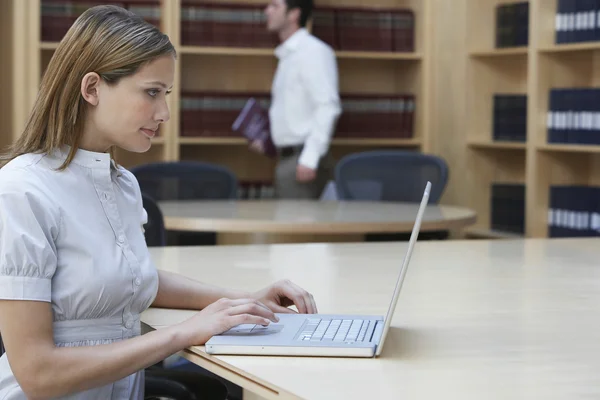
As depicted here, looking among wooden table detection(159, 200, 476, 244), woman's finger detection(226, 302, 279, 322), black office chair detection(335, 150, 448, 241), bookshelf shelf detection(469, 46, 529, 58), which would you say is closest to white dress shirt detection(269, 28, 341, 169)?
black office chair detection(335, 150, 448, 241)

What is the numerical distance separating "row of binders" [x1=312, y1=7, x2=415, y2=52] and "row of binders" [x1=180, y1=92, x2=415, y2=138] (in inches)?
12.5

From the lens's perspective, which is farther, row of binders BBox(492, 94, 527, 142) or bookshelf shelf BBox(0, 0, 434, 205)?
row of binders BBox(492, 94, 527, 142)

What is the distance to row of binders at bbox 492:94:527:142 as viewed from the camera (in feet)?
18.7

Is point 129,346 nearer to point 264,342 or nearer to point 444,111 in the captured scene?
point 264,342

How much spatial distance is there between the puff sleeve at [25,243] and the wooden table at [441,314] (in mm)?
256

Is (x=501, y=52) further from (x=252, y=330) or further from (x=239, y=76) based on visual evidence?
(x=252, y=330)

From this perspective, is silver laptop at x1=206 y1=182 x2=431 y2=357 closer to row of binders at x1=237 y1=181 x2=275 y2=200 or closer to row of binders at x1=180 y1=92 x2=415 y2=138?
row of binders at x1=180 y1=92 x2=415 y2=138

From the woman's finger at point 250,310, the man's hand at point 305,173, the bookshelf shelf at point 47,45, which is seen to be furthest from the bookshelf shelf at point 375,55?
the woman's finger at point 250,310

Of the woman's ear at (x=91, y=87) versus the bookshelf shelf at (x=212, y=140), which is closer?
the woman's ear at (x=91, y=87)

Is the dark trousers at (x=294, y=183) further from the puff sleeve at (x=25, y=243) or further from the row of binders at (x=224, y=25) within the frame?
the puff sleeve at (x=25, y=243)

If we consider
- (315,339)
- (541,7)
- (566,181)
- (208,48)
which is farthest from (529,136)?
(315,339)

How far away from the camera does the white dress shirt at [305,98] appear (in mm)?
5289

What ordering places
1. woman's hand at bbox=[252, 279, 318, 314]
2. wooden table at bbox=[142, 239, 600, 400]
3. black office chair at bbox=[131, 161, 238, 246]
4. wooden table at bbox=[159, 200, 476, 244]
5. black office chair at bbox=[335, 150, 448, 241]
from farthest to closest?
1. black office chair at bbox=[335, 150, 448, 241]
2. black office chair at bbox=[131, 161, 238, 246]
3. wooden table at bbox=[159, 200, 476, 244]
4. woman's hand at bbox=[252, 279, 318, 314]
5. wooden table at bbox=[142, 239, 600, 400]

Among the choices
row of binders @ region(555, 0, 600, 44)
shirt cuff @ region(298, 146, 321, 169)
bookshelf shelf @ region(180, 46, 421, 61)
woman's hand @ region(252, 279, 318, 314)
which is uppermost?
row of binders @ region(555, 0, 600, 44)
